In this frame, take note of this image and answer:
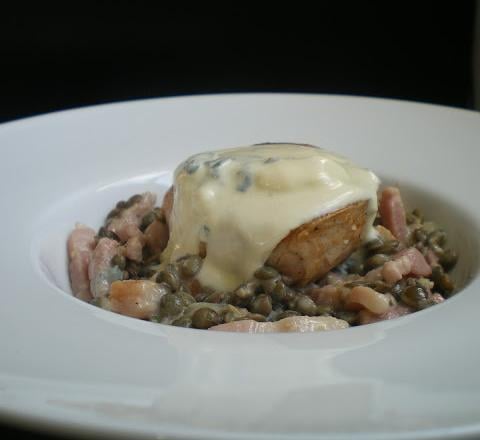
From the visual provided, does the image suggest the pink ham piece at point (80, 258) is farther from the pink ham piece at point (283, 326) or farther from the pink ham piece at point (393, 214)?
the pink ham piece at point (393, 214)

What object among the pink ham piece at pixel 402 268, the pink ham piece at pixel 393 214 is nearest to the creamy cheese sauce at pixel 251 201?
the pink ham piece at pixel 402 268

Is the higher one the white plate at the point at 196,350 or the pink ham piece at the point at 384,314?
the white plate at the point at 196,350

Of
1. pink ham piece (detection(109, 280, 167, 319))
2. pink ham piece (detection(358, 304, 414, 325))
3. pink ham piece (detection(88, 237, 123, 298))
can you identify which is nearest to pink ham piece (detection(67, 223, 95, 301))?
pink ham piece (detection(88, 237, 123, 298))

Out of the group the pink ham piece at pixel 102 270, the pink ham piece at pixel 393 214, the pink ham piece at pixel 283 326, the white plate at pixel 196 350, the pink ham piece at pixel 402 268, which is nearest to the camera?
the white plate at pixel 196 350

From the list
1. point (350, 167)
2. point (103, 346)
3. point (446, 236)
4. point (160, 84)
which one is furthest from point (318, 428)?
point (160, 84)

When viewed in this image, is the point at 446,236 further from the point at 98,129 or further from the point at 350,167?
the point at 98,129

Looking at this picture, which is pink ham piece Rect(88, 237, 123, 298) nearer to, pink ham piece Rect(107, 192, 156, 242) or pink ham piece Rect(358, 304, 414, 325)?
pink ham piece Rect(107, 192, 156, 242)

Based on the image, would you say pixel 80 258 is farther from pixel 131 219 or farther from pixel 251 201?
pixel 251 201
